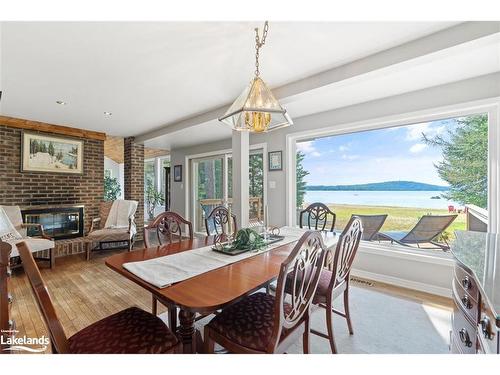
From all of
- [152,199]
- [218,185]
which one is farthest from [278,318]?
[152,199]

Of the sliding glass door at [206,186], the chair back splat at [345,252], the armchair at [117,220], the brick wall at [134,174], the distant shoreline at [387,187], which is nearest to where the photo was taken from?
the chair back splat at [345,252]

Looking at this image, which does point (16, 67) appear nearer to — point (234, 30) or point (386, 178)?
point (234, 30)

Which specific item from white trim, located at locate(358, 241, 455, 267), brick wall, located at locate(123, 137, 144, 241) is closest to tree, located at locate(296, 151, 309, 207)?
white trim, located at locate(358, 241, 455, 267)

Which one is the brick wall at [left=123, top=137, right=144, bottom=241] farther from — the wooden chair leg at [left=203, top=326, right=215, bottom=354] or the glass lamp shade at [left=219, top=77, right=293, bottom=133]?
the wooden chair leg at [left=203, top=326, right=215, bottom=354]

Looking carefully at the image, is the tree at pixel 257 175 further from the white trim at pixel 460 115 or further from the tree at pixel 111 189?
the tree at pixel 111 189

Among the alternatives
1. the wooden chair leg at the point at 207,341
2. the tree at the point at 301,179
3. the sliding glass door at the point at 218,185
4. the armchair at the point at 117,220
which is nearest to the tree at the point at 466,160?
the tree at the point at 301,179

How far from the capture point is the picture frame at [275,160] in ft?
12.5

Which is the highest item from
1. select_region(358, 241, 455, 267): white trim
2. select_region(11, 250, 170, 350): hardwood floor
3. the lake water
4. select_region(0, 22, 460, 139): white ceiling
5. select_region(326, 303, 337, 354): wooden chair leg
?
select_region(0, 22, 460, 139): white ceiling

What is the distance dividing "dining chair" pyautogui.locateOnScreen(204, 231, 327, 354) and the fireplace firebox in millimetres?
4202

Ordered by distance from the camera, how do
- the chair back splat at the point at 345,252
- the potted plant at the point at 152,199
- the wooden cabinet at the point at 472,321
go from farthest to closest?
the potted plant at the point at 152,199 → the chair back splat at the point at 345,252 → the wooden cabinet at the point at 472,321

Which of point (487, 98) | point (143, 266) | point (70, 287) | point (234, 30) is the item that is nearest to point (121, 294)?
point (70, 287)

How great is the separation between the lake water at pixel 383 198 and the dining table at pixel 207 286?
2155 millimetres

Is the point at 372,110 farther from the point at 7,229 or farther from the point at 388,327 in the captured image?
the point at 7,229

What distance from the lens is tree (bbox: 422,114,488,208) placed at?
7.90 ft
